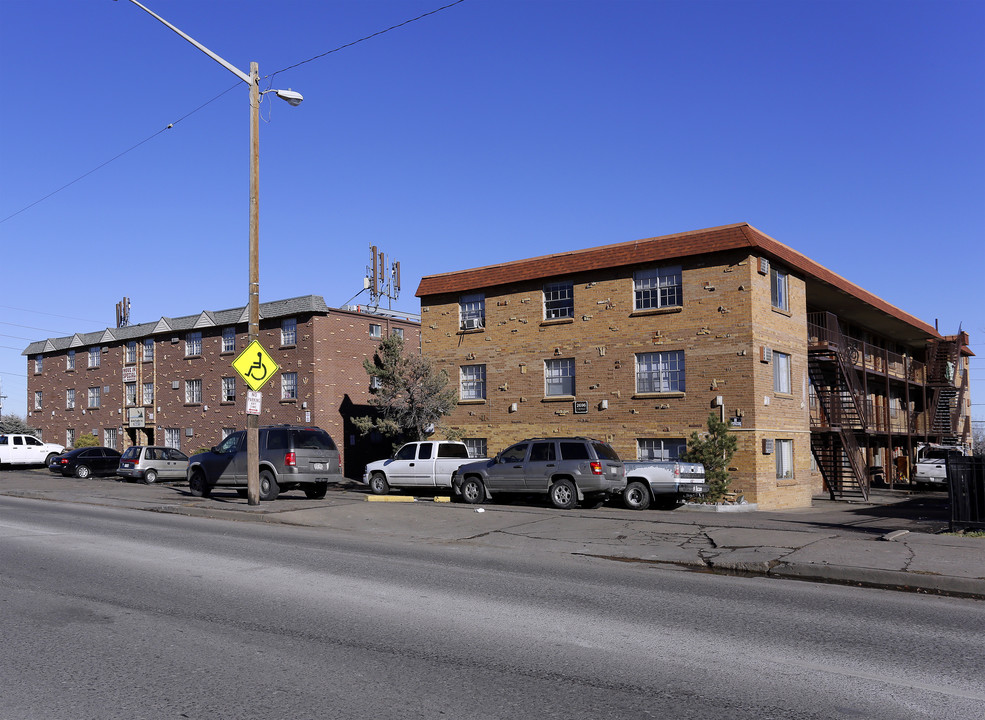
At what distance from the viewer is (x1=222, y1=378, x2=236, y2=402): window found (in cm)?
4212

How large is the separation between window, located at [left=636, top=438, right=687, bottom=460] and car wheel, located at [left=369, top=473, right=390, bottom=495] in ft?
26.9

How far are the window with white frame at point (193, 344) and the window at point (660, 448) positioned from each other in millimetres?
27168

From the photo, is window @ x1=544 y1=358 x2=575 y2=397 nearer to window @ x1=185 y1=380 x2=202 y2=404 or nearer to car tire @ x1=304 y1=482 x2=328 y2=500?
car tire @ x1=304 y1=482 x2=328 y2=500

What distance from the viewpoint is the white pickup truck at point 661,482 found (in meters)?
21.4

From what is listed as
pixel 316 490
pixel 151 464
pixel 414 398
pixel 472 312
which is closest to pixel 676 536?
pixel 316 490

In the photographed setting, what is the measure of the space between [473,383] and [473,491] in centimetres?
996

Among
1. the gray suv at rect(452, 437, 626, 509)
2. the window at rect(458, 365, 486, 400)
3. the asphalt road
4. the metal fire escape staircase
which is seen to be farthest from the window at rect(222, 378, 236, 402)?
the asphalt road

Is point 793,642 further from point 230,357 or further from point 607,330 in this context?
point 230,357

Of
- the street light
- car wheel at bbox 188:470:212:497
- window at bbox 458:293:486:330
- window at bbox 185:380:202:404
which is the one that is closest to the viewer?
the street light

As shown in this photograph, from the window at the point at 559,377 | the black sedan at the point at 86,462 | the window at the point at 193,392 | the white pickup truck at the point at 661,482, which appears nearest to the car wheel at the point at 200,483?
the white pickup truck at the point at 661,482

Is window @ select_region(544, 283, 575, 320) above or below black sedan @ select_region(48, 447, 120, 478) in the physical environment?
above

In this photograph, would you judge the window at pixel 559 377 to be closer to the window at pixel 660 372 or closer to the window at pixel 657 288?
the window at pixel 660 372

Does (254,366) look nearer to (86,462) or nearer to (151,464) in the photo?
(151,464)

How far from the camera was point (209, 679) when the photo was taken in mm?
5816
